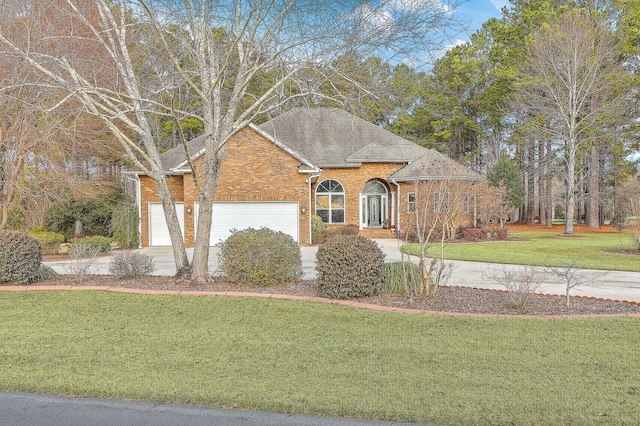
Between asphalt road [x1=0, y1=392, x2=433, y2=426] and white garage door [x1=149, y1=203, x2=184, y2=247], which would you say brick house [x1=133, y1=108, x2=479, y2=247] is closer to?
white garage door [x1=149, y1=203, x2=184, y2=247]

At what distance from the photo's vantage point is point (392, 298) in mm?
7758

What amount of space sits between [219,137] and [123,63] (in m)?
2.24

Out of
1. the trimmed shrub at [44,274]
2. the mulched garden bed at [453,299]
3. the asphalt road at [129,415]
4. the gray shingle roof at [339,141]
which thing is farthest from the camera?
the gray shingle roof at [339,141]

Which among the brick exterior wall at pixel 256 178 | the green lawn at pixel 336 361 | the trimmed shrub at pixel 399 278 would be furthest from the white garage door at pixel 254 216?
the green lawn at pixel 336 361

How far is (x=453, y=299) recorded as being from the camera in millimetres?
7734

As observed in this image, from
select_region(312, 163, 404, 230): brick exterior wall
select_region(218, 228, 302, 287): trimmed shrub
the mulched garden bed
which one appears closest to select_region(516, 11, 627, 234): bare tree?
select_region(312, 163, 404, 230): brick exterior wall

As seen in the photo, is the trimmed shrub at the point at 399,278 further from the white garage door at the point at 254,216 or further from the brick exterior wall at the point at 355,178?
the brick exterior wall at the point at 355,178

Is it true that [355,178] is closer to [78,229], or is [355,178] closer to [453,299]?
[78,229]

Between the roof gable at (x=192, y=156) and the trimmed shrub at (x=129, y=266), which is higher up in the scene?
the roof gable at (x=192, y=156)

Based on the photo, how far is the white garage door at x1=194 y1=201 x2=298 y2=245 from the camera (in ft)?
65.9

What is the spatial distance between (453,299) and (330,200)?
58.6ft

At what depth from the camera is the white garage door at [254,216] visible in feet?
65.9

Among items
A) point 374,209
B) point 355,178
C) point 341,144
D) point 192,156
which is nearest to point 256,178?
point 192,156

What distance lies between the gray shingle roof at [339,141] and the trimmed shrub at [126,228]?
7982 mm
